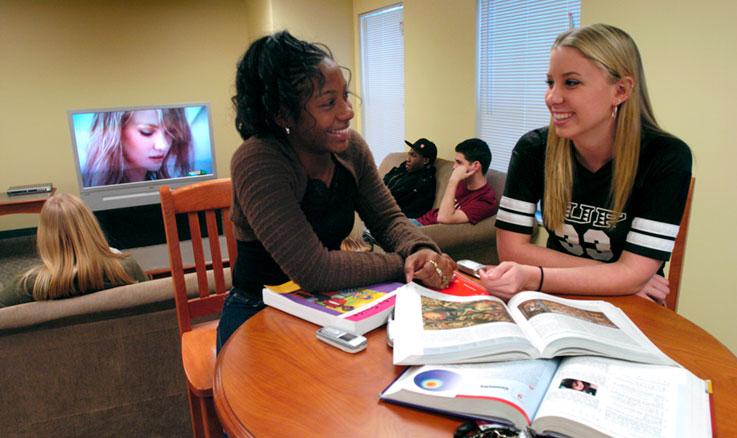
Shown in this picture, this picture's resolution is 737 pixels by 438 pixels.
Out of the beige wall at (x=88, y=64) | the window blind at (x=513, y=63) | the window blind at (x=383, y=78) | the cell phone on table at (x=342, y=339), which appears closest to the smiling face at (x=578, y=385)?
the cell phone on table at (x=342, y=339)

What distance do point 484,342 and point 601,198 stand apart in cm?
74

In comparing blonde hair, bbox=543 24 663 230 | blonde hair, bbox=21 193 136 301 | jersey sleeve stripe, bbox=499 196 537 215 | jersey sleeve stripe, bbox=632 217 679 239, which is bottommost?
blonde hair, bbox=21 193 136 301

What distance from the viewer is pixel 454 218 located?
2879mm

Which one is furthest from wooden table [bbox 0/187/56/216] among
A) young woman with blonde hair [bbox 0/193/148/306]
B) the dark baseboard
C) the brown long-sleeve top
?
the brown long-sleeve top

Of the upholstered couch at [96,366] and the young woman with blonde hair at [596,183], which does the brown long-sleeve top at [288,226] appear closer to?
the young woman with blonde hair at [596,183]

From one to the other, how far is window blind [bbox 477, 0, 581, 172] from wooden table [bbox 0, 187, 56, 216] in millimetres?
3598

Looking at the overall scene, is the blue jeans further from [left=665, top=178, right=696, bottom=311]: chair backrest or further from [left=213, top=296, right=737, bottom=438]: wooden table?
[left=665, top=178, right=696, bottom=311]: chair backrest

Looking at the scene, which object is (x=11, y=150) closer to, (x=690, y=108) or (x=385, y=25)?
(x=385, y=25)

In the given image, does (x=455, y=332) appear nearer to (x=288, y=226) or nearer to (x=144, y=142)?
(x=288, y=226)

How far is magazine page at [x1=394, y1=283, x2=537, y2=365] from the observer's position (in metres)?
0.85

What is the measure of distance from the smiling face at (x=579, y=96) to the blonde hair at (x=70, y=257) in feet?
5.12

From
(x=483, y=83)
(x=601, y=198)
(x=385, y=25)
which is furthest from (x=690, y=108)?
(x=385, y=25)

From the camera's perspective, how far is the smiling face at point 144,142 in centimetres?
454

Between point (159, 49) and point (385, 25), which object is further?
point (159, 49)
